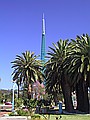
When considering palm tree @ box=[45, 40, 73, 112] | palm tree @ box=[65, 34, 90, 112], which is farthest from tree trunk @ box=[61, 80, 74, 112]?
palm tree @ box=[65, 34, 90, 112]

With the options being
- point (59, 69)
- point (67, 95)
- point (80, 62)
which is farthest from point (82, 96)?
point (80, 62)

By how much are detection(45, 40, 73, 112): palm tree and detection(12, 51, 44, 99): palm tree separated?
13.2 ft

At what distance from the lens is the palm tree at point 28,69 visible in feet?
184

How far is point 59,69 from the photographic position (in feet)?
165

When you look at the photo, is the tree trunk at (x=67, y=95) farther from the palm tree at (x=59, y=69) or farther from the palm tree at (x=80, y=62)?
the palm tree at (x=80, y=62)

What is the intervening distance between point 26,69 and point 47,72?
4.88 metres

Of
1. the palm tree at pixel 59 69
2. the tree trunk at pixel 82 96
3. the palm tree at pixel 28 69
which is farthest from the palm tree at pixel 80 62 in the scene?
the palm tree at pixel 28 69

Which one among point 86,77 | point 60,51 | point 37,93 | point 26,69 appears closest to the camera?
point 86,77

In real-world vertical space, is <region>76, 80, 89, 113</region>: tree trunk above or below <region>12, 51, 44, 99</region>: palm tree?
below

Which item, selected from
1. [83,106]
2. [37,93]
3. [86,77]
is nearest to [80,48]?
[86,77]

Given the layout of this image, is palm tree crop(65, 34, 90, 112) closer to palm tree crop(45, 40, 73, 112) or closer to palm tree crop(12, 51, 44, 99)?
palm tree crop(45, 40, 73, 112)

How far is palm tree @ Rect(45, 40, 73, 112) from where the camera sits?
5009 cm

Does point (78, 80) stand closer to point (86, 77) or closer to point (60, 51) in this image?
point (86, 77)

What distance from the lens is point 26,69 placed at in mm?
56094
